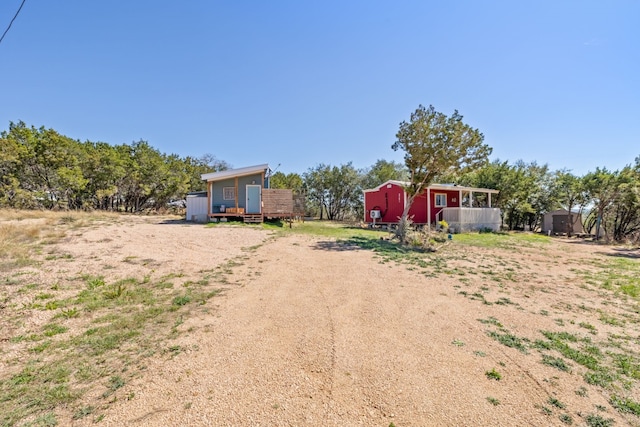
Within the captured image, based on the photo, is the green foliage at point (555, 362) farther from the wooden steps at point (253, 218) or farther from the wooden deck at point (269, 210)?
the wooden steps at point (253, 218)

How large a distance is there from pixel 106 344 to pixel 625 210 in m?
26.3

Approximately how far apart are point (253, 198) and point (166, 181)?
9.29m

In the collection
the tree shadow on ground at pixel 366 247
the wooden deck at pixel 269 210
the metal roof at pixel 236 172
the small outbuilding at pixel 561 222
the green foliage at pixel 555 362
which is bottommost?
the green foliage at pixel 555 362

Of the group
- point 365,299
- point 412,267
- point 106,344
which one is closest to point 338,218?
point 412,267

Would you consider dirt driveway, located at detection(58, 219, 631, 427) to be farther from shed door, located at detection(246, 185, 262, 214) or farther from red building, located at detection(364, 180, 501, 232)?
shed door, located at detection(246, 185, 262, 214)

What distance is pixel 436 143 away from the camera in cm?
1245

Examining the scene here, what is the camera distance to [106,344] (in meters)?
3.25

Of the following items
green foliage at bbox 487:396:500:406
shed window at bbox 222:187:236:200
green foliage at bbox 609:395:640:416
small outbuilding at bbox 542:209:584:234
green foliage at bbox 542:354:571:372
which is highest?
shed window at bbox 222:187:236:200

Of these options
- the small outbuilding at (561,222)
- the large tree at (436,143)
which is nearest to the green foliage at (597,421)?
the large tree at (436,143)

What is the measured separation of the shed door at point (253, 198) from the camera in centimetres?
1823

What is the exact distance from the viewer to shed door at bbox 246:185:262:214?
718 inches

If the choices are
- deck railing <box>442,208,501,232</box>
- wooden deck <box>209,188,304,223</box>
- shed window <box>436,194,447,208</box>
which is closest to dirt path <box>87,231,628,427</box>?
wooden deck <box>209,188,304,223</box>

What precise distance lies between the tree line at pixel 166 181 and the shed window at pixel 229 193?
703cm

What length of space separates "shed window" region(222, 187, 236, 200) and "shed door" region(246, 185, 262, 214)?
0.96m
